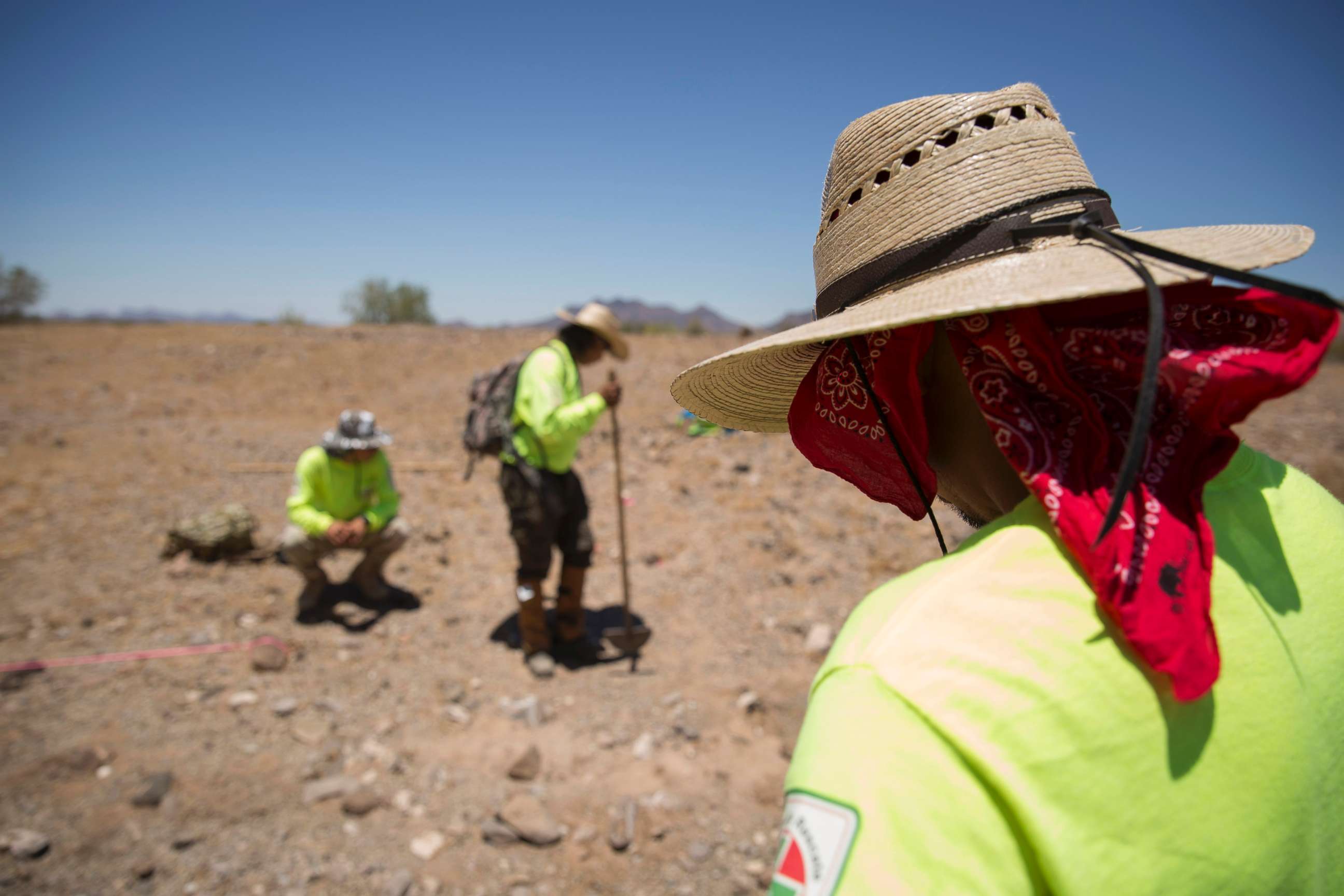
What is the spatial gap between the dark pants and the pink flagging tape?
1886 mm

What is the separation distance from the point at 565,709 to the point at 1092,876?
3.94 metres

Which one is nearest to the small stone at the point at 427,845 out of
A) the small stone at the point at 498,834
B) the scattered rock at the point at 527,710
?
the small stone at the point at 498,834

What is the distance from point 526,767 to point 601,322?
110 inches

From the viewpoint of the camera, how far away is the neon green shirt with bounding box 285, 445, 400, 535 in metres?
5.18

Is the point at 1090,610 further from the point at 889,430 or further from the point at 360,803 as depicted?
the point at 360,803

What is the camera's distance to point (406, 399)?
13000mm

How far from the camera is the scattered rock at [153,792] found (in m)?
3.25

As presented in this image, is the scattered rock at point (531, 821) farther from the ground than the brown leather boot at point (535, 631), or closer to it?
closer to it

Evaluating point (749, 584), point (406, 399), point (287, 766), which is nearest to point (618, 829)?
Answer: point (287, 766)

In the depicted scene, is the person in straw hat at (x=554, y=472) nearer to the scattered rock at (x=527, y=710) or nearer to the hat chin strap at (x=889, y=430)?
the scattered rock at (x=527, y=710)

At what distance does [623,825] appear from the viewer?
10.3 ft

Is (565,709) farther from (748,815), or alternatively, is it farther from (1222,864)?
(1222,864)

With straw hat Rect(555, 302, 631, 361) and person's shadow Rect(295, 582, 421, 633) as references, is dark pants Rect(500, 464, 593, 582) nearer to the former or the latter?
straw hat Rect(555, 302, 631, 361)

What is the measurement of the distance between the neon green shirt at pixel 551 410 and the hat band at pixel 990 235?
3.22m
